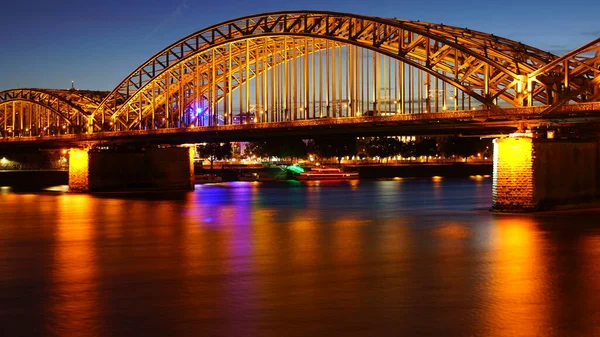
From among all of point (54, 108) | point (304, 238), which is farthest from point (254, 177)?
point (304, 238)

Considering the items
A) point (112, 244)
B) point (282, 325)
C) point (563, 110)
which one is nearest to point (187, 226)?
point (112, 244)

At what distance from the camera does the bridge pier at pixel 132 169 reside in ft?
279

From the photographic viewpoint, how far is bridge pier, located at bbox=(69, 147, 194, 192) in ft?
279

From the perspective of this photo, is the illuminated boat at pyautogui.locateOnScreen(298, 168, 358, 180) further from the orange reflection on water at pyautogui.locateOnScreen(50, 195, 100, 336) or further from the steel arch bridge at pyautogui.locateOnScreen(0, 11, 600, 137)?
the orange reflection on water at pyautogui.locateOnScreen(50, 195, 100, 336)

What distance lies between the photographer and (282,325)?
60.4 feet

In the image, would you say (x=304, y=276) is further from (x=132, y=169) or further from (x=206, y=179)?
(x=206, y=179)

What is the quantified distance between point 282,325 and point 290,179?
117 m

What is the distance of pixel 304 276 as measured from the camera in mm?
25172

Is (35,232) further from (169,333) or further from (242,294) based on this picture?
(169,333)

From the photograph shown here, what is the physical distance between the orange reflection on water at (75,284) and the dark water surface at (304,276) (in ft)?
0.17

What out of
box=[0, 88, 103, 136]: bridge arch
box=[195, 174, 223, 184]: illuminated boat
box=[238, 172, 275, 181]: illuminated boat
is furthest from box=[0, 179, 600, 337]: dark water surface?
box=[238, 172, 275, 181]: illuminated boat

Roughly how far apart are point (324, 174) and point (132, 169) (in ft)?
153

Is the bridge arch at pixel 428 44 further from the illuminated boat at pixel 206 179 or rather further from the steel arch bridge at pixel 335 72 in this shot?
the illuminated boat at pixel 206 179

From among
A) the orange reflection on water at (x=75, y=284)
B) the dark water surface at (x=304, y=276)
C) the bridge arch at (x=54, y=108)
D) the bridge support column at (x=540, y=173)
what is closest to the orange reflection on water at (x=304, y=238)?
the dark water surface at (x=304, y=276)
